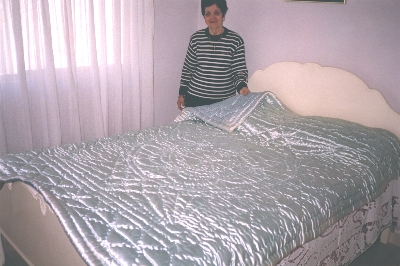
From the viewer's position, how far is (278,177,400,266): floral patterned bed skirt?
1609 millimetres

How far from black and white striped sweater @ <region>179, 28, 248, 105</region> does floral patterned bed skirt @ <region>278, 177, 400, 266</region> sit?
1.29m

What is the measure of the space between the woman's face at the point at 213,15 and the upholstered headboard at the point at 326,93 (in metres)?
0.54

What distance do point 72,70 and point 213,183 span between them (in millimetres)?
1796

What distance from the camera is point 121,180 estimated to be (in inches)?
63.9

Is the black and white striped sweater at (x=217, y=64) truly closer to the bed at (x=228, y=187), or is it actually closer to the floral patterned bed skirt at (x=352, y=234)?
the bed at (x=228, y=187)

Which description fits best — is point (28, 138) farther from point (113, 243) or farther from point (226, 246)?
point (226, 246)

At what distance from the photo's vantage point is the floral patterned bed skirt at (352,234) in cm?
161

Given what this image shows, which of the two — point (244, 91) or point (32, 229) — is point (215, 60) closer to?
point (244, 91)

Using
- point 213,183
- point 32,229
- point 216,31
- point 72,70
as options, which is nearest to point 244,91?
point 216,31

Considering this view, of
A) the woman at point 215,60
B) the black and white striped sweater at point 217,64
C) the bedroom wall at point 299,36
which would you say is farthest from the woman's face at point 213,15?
the bedroom wall at point 299,36

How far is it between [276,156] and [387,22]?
115cm

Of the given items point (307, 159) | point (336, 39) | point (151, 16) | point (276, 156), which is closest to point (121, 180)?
point (276, 156)

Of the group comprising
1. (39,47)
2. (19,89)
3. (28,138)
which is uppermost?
(39,47)

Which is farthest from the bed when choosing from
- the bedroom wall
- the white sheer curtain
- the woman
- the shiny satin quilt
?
the white sheer curtain
